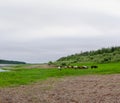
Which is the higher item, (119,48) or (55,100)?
(119,48)

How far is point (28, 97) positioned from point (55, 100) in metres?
2.57

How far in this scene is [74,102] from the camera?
21.4m

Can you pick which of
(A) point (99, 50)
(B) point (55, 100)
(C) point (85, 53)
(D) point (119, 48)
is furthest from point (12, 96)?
(C) point (85, 53)

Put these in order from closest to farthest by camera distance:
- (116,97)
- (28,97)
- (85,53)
A: (116,97) < (28,97) < (85,53)

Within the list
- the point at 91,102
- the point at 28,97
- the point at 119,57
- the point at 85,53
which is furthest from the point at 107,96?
the point at 85,53

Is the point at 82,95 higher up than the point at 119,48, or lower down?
lower down

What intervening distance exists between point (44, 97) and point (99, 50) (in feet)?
297

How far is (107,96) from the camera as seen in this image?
76.6ft

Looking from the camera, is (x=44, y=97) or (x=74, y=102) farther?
(x=44, y=97)

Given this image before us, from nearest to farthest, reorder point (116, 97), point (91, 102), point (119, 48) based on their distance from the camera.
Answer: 1. point (91, 102)
2. point (116, 97)
3. point (119, 48)

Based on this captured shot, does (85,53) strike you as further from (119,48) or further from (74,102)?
(74,102)

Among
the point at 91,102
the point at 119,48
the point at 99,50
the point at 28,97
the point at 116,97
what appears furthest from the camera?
the point at 99,50

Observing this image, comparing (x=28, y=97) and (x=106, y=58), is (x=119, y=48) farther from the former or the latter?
(x=28, y=97)

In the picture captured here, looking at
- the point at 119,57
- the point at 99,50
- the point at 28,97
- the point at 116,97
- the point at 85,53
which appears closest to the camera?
the point at 116,97
